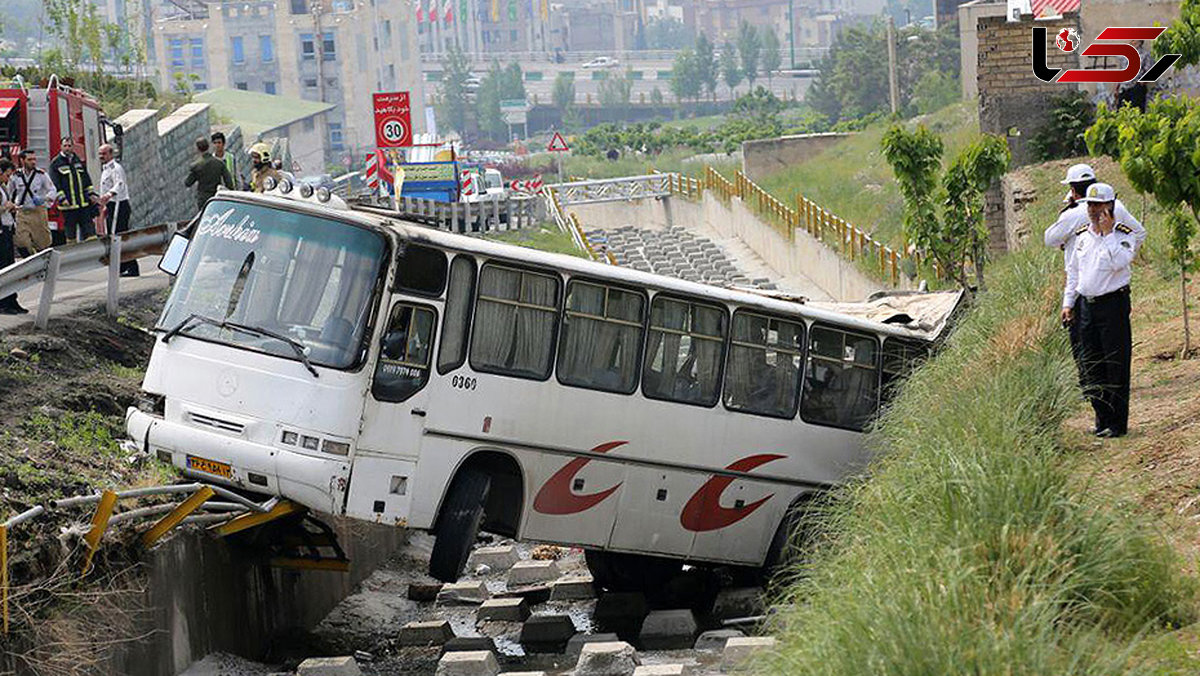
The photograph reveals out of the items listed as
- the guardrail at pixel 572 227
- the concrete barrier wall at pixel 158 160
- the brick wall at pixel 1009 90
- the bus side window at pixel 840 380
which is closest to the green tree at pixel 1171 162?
the bus side window at pixel 840 380

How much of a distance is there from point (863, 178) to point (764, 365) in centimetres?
3653

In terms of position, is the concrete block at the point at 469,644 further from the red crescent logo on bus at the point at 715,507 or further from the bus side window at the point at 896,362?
the bus side window at the point at 896,362

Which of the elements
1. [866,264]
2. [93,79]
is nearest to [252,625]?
[866,264]

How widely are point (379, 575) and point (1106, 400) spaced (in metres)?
8.82

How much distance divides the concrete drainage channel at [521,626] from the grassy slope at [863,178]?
2256cm

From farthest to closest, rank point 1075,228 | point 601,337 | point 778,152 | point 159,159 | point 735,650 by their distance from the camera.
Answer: point 778,152, point 159,159, point 601,337, point 1075,228, point 735,650

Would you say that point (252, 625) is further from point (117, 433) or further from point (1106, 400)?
point (1106, 400)

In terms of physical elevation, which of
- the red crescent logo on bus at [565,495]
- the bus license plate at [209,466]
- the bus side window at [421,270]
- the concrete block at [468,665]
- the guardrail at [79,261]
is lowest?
the concrete block at [468,665]

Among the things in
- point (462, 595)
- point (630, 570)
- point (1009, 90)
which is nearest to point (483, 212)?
point (1009, 90)

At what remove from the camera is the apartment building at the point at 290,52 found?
387 feet

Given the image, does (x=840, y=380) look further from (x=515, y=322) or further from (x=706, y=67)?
(x=706, y=67)

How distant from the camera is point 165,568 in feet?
42.5

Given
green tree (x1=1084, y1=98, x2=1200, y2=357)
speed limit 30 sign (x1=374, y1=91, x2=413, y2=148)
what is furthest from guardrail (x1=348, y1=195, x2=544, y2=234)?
green tree (x1=1084, y1=98, x2=1200, y2=357)

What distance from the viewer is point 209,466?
43.0 ft
